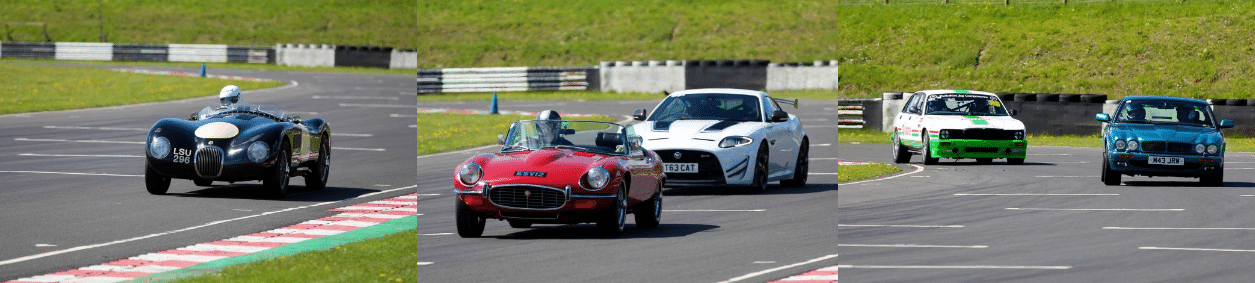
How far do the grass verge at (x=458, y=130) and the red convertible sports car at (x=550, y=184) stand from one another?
36.9 feet

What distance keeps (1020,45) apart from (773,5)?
19.3m

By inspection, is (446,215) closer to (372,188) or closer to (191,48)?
(372,188)

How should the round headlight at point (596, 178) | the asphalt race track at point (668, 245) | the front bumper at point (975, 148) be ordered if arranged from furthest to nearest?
the front bumper at point (975, 148)
the round headlight at point (596, 178)
the asphalt race track at point (668, 245)

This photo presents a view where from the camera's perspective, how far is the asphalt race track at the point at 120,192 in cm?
1085

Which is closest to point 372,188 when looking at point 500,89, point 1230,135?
point 1230,135

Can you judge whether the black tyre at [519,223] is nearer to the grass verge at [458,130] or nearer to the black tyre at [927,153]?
the grass verge at [458,130]

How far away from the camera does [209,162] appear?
47.6ft

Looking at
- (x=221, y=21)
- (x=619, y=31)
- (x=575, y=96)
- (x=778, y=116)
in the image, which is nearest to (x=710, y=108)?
(x=778, y=116)

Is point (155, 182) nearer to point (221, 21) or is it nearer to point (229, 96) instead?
point (229, 96)

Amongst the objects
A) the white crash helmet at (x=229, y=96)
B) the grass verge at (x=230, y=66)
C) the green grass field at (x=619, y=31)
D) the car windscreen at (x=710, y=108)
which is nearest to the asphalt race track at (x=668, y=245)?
the car windscreen at (x=710, y=108)

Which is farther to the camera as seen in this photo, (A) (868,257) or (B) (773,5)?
(B) (773,5)

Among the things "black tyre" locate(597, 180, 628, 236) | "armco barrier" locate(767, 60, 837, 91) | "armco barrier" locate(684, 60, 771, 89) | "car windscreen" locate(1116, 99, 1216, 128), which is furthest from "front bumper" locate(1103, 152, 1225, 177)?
"armco barrier" locate(767, 60, 837, 91)

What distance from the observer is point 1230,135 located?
32.3m

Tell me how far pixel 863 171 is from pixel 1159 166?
3.58 meters
